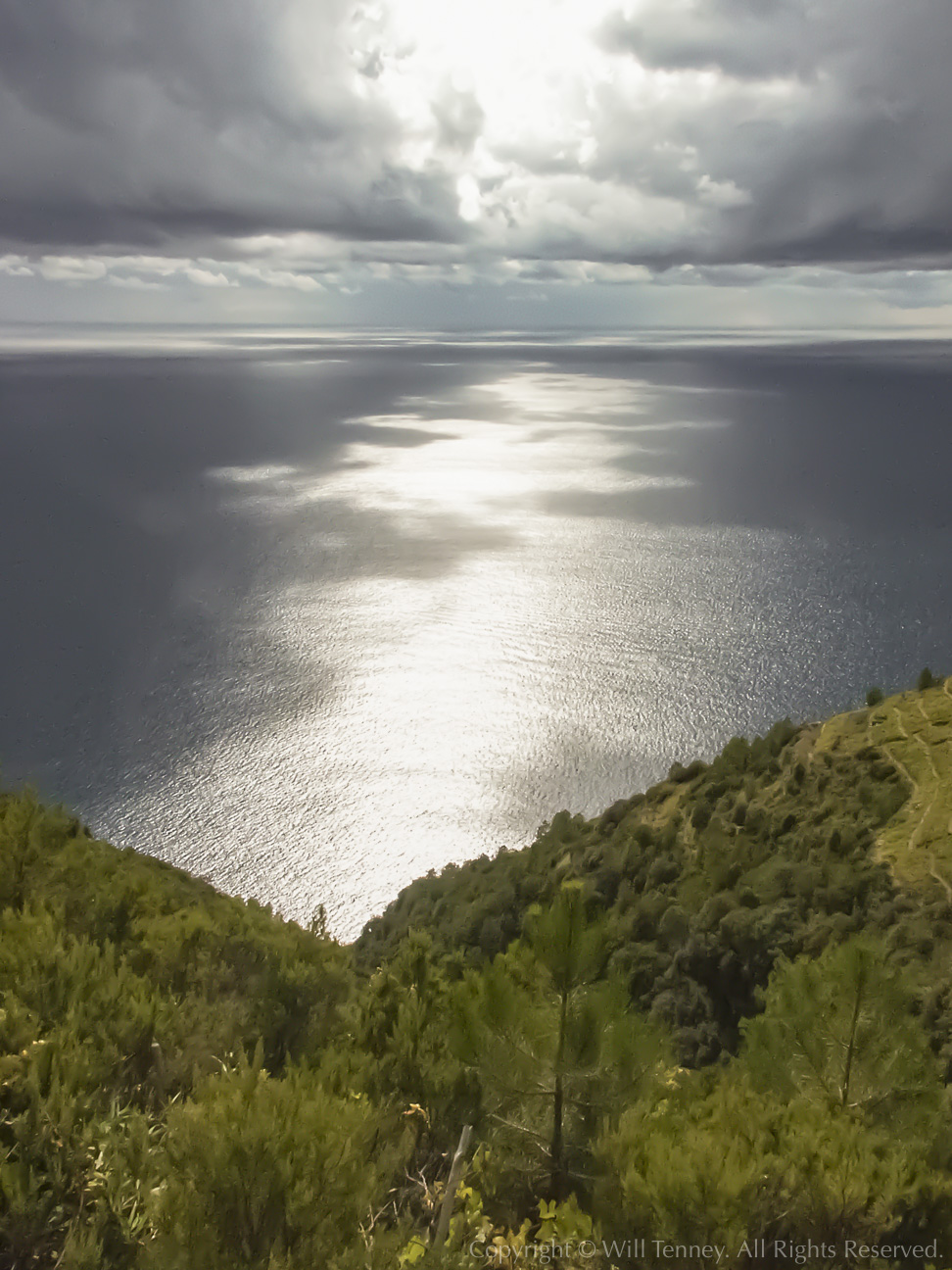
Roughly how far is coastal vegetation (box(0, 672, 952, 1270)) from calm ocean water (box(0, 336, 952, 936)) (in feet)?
25.0

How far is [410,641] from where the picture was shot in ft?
243

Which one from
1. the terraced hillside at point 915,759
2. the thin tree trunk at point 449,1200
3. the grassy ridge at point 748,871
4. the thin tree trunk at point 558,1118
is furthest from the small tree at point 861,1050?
the terraced hillside at point 915,759

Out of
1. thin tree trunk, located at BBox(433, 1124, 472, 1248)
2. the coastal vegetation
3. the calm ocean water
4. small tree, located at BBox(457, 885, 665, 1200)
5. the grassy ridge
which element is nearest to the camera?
the coastal vegetation

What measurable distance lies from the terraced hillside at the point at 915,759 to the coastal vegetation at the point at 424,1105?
386cm

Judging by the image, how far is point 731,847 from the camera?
75.7 ft

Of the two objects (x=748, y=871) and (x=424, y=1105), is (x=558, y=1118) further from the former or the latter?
(x=748, y=871)

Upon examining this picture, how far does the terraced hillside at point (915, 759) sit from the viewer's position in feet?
61.8

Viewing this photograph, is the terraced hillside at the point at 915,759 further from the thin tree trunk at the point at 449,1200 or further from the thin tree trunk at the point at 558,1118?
the thin tree trunk at the point at 449,1200

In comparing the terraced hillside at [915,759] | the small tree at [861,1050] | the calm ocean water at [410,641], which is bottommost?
the calm ocean water at [410,641]

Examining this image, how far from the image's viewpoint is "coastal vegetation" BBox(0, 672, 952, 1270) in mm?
6738

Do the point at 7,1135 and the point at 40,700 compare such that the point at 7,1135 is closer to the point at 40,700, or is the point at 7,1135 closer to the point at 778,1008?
the point at 778,1008

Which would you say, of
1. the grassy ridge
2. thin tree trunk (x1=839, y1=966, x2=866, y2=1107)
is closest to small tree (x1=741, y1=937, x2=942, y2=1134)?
thin tree trunk (x1=839, y1=966, x2=866, y2=1107)

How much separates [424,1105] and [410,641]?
64.9 meters

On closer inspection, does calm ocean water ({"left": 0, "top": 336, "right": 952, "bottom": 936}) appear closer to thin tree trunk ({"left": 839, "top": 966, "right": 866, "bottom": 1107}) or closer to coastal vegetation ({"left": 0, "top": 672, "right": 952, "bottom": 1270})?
coastal vegetation ({"left": 0, "top": 672, "right": 952, "bottom": 1270})
